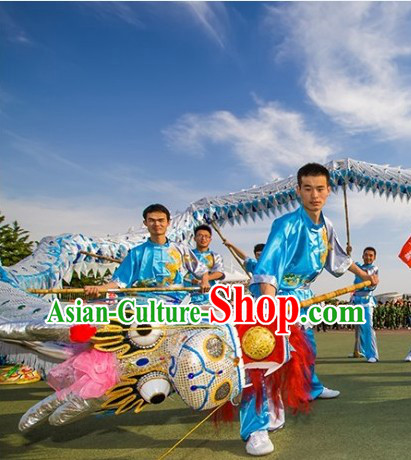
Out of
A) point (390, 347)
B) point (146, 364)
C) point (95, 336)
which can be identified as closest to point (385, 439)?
point (146, 364)

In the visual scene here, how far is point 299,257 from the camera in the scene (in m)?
3.01

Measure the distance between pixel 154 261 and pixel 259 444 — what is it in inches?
73.0

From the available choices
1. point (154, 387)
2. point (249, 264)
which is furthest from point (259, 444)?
point (249, 264)

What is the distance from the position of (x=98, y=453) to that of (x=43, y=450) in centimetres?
36

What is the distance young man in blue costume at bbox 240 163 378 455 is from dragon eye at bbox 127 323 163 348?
64 centimetres

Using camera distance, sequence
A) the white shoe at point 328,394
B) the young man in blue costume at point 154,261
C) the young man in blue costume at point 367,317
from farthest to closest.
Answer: the young man in blue costume at point 367,317, the white shoe at point 328,394, the young man in blue costume at point 154,261

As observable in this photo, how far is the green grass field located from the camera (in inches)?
107

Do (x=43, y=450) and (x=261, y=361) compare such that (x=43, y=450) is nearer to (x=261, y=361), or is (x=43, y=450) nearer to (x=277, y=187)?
(x=261, y=361)

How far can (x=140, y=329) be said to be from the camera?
2.35m

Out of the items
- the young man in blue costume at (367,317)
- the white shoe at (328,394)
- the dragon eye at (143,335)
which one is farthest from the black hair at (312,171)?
the young man in blue costume at (367,317)

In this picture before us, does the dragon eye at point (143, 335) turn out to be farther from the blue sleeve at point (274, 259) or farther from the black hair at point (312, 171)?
the black hair at point (312, 171)

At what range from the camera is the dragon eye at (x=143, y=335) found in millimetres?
2344

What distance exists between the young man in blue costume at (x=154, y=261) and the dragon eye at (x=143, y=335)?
4.72 feet

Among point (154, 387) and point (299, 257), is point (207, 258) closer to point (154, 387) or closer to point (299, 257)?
point (299, 257)
